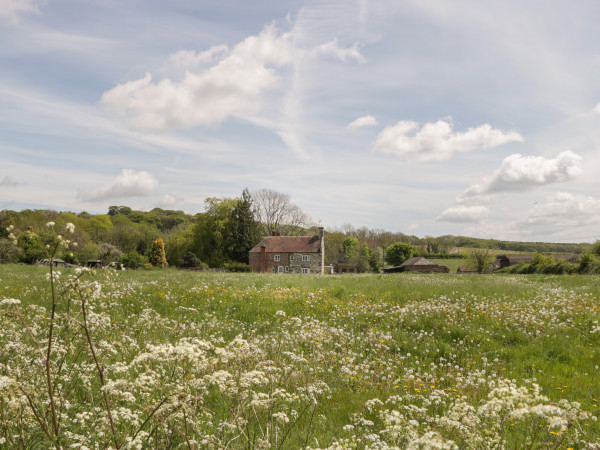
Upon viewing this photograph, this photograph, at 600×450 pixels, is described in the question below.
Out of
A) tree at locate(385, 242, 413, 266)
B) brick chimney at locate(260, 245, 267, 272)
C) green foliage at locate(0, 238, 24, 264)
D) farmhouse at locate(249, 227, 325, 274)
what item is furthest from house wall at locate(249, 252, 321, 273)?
tree at locate(385, 242, 413, 266)

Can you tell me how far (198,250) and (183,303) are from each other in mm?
55871

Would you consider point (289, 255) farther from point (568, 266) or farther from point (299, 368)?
point (299, 368)

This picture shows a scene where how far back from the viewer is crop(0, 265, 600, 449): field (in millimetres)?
3328

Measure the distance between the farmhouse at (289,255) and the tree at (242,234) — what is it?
2651mm

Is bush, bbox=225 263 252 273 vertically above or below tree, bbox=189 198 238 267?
below

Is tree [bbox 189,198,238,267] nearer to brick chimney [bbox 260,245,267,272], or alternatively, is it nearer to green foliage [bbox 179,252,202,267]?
green foliage [bbox 179,252,202,267]

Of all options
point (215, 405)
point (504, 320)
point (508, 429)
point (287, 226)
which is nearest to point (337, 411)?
point (215, 405)

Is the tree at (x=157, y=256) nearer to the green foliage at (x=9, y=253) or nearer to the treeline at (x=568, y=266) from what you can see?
the green foliage at (x=9, y=253)

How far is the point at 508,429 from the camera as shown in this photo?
224 inches

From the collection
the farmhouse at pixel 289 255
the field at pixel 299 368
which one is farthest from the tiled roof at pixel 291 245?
the field at pixel 299 368

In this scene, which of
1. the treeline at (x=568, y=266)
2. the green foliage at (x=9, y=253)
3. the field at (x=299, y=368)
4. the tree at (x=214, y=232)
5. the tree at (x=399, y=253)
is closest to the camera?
the field at (x=299, y=368)

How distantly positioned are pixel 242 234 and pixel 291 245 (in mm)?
9132

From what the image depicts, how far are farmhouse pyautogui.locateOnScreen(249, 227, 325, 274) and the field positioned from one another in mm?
39207

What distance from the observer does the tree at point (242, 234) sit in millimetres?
62062
